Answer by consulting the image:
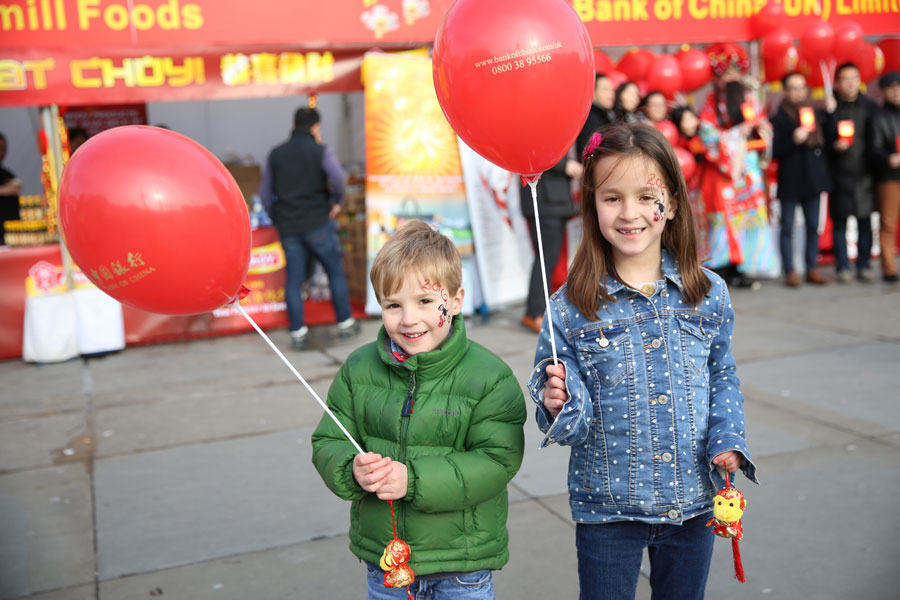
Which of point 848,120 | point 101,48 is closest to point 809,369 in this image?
point 848,120

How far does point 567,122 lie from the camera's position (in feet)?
7.54

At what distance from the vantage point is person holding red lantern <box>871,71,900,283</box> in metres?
8.16

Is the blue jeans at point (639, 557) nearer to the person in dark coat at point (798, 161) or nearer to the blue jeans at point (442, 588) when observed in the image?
the blue jeans at point (442, 588)

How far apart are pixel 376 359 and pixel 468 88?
0.73 metres

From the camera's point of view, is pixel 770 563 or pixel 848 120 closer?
pixel 770 563

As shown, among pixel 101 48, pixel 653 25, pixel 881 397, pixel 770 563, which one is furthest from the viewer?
pixel 653 25

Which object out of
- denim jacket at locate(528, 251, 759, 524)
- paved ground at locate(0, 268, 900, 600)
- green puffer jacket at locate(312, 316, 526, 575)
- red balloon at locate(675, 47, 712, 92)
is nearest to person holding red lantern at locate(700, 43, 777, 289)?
red balloon at locate(675, 47, 712, 92)

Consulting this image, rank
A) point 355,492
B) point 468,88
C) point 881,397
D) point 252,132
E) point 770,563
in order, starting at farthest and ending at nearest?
point 252,132 → point 881,397 → point 770,563 → point 468,88 → point 355,492

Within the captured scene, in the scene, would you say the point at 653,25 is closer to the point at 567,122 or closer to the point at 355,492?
the point at 567,122

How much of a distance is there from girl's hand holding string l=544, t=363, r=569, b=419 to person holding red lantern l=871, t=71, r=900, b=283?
7297 millimetres

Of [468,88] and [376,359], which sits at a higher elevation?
[468,88]

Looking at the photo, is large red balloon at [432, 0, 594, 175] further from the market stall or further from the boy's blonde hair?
the market stall

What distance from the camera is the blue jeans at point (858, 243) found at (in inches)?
333

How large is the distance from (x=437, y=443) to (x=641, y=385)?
512mm
